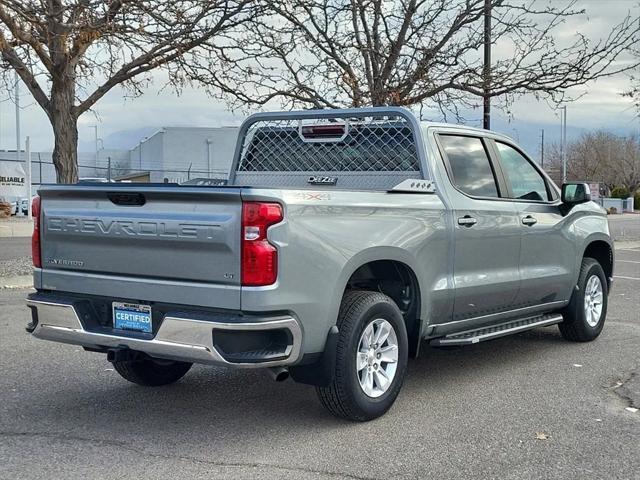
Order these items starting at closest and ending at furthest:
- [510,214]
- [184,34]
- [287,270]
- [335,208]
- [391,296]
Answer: [287,270] → [335,208] → [391,296] → [510,214] → [184,34]

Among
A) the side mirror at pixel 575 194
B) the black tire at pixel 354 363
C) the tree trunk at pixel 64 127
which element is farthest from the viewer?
the tree trunk at pixel 64 127

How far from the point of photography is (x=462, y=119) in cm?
1309

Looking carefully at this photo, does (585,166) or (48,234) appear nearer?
(48,234)

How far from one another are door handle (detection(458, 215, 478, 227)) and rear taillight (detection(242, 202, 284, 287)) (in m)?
2.00

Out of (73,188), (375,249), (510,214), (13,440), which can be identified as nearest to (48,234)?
(73,188)

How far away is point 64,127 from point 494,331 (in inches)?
353

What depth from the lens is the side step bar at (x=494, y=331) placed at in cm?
583

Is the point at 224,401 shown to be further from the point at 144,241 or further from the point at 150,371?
the point at 144,241

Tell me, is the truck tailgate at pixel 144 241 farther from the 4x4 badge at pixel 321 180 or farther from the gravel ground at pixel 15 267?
the gravel ground at pixel 15 267

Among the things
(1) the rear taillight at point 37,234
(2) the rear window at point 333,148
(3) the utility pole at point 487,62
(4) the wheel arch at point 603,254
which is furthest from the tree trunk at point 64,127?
(4) the wheel arch at point 603,254

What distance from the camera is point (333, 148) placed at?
6.36 meters

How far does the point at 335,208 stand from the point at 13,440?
7.95ft

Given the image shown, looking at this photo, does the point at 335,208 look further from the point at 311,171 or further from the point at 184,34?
the point at 184,34

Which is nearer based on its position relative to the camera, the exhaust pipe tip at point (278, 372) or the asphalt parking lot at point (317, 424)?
the asphalt parking lot at point (317, 424)
